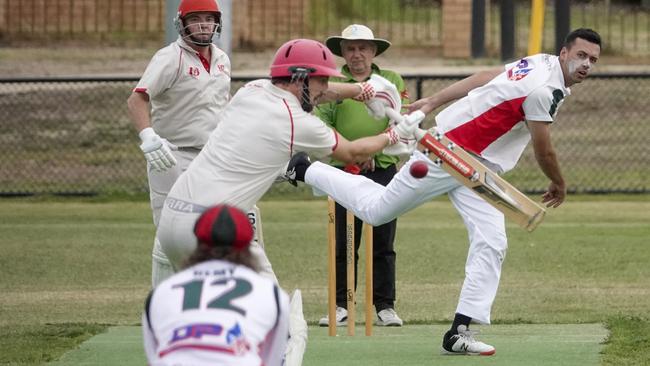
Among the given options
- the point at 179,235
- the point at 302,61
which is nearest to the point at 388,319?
the point at 179,235

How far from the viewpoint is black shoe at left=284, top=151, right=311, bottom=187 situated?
927cm

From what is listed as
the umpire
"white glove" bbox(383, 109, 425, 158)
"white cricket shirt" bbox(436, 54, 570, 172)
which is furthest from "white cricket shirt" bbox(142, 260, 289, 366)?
the umpire

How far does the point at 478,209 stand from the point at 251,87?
1.89m

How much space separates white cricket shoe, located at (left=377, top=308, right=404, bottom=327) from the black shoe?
5.98 ft

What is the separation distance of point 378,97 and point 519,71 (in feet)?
3.18

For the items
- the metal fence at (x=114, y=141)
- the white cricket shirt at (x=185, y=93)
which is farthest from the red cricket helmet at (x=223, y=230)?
the metal fence at (x=114, y=141)

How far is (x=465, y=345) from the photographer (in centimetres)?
898

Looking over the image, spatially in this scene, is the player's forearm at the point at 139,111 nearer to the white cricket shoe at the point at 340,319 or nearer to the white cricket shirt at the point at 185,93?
the white cricket shirt at the point at 185,93

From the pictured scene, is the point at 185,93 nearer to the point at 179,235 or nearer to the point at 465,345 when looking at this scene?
the point at 179,235

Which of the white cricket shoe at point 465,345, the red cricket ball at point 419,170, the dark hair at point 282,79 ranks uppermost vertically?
the dark hair at point 282,79

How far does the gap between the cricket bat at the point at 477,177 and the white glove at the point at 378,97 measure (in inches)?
4.0

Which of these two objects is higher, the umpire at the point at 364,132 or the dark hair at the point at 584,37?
the dark hair at the point at 584,37

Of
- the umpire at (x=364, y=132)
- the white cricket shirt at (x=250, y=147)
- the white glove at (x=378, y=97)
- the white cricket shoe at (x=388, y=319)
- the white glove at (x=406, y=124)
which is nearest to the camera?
the white cricket shirt at (x=250, y=147)

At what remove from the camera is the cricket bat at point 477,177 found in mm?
8422
